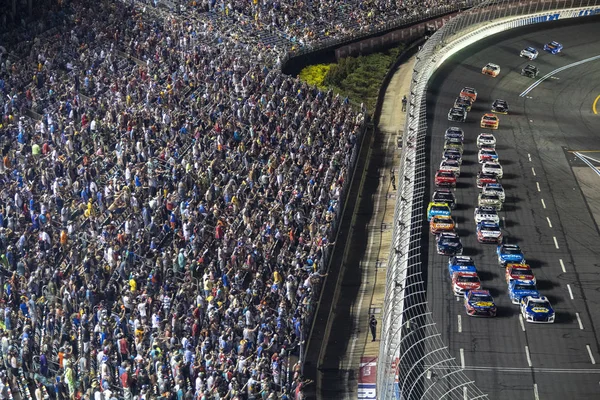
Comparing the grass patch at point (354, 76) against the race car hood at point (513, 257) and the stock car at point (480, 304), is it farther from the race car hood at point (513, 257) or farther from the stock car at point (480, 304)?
the stock car at point (480, 304)

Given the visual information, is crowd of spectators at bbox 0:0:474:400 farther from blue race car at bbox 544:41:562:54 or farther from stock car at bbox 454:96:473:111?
blue race car at bbox 544:41:562:54

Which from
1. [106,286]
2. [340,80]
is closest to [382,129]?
[340,80]

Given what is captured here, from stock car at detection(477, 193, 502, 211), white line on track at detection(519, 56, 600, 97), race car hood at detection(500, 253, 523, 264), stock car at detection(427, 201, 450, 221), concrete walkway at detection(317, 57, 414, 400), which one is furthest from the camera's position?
white line on track at detection(519, 56, 600, 97)

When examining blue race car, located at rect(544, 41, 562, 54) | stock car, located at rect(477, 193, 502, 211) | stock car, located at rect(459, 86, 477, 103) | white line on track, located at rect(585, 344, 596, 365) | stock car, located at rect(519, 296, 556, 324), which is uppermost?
blue race car, located at rect(544, 41, 562, 54)

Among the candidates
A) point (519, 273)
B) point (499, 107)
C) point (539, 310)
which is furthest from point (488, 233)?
point (499, 107)

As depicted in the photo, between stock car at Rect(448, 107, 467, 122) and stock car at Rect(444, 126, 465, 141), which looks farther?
stock car at Rect(448, 107, 467, 122)

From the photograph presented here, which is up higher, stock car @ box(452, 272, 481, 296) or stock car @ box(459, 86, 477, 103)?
stock car @ box(459, 86, 477, 103)

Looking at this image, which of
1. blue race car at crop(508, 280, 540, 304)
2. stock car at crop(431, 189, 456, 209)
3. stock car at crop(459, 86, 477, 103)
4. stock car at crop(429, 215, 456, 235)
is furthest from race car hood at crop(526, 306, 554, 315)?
stock car at crop(459, 86, 477, 103)

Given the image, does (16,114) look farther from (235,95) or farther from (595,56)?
(595,56)
